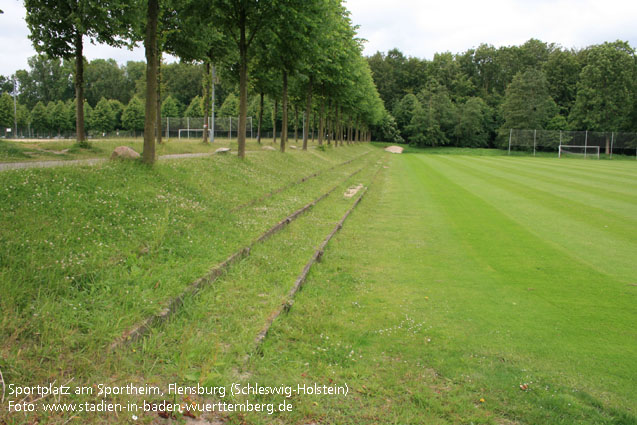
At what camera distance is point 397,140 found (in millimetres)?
102750

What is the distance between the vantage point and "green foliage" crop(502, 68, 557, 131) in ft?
250

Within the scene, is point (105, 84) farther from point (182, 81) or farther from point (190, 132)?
point (190, 132)

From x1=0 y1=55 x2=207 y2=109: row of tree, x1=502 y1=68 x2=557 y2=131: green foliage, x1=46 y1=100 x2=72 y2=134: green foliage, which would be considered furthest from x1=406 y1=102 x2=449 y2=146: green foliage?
x1=46 y1=100 x2=72 y2=134: green foliage

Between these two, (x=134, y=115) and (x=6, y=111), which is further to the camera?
(x=134, y=115)

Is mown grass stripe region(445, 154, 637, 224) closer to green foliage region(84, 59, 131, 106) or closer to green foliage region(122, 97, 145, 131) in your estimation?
green foliage region(122, 97, 145, 131)

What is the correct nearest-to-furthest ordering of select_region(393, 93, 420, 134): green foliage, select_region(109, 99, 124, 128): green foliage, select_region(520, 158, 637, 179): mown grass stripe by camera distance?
select_region(520, 158, 637, 179): mown grass stripe
select_region(109, 99, 124, 128): green foliage
select_region(393, 93, 420, 134): green foliage

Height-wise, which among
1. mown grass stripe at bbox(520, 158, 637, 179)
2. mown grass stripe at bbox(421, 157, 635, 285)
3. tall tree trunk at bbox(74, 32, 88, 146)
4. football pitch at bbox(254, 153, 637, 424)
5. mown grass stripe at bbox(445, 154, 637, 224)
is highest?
tall tree trunk at bbox(74, 32, 88, 146)

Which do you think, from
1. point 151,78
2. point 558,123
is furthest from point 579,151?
point 151,78

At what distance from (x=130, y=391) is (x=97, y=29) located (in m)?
16.4

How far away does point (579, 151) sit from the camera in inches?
2584

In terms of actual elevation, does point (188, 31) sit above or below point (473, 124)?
below

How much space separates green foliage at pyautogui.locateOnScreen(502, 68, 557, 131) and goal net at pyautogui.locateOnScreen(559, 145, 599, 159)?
10722 millimetres

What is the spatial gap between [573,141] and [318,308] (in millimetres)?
75445

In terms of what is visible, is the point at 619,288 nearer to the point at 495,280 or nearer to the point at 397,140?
the point at 495,280
